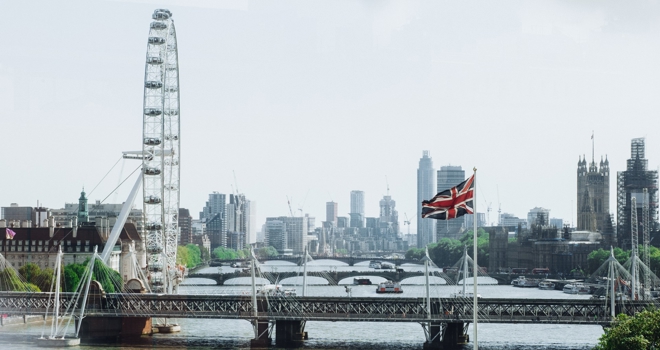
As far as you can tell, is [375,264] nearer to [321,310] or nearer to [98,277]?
[98,277]

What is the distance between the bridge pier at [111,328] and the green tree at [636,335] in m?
19.1

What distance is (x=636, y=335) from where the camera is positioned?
2084 centimetres

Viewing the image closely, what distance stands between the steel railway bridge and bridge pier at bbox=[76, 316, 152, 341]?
0.04 m

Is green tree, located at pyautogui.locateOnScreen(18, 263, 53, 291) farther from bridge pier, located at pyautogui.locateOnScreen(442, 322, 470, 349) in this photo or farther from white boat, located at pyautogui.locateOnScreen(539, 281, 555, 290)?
white boat, located at pyautogui.locateOnScreen(539, 281, 555, 290)

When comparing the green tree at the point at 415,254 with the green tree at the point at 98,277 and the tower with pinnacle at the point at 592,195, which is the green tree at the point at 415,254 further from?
the green tree at the point at 98,277

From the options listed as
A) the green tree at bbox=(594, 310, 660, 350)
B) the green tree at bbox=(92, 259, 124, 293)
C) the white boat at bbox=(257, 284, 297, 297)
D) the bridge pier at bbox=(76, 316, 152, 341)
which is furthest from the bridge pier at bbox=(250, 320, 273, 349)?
the green tree at bbox=(594, 310, 660, 350)

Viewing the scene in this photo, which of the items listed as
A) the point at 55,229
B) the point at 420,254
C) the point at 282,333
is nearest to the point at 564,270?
the point at 420,254

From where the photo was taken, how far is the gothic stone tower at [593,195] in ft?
378

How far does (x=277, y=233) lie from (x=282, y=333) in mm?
144354

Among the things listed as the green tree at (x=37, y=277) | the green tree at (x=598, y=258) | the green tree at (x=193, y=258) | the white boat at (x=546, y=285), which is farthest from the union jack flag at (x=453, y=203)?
the green tree at (x=193, y=258)

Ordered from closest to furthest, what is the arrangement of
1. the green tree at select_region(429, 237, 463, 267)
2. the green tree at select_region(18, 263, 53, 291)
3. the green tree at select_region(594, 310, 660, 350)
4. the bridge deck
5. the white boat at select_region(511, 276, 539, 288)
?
the green tree at select_region(594, 310, 660, 350) → the bridge deck → the green tree at select_region(18, 263, 53, 291) → the white boat at select_region(511, 276, 539, 288) → the green tree at select_region(429, 237, 463, 267)

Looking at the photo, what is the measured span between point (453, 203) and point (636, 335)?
5046mm

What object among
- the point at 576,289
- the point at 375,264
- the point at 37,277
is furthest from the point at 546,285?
the point at 37,277

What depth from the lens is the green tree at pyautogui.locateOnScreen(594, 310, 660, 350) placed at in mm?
20469
